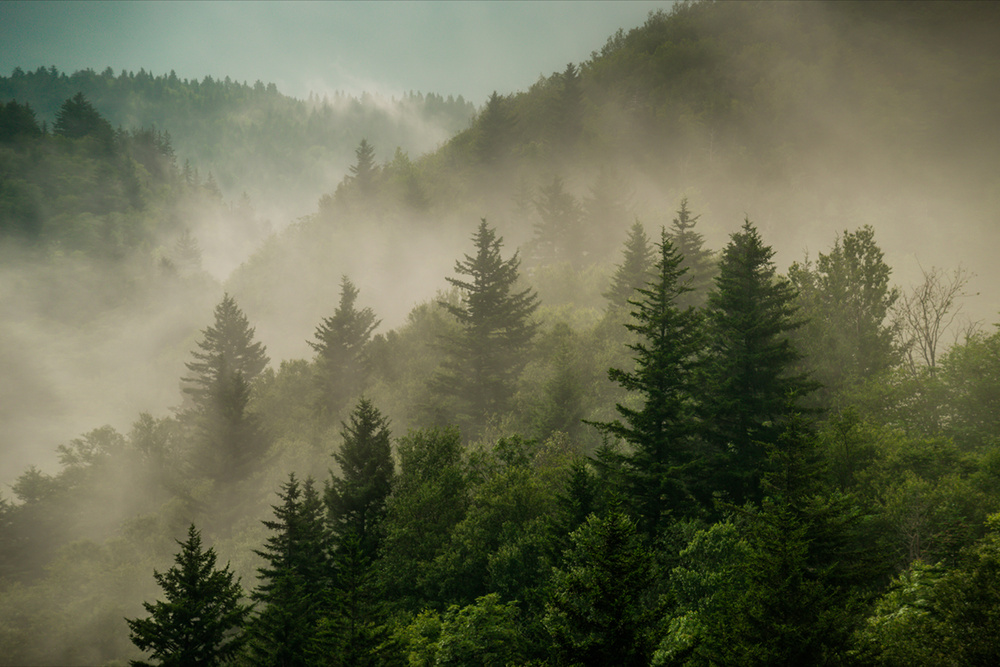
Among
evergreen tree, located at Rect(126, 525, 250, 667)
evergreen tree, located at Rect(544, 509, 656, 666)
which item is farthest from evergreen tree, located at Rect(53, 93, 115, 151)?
evergreen tree, located at Rect(544, 509, 656, 666)

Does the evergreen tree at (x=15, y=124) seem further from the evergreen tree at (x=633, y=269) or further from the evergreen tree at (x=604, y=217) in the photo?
the evergreen tree at (x=633, y=269)

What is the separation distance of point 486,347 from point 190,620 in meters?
24.7

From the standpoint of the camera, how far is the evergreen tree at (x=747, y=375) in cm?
2108

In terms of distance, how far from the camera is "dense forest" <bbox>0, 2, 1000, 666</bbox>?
52.1ft

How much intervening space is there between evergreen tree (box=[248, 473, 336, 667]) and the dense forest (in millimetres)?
149

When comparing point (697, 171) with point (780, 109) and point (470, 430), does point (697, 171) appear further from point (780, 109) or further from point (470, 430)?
point (470, 430)

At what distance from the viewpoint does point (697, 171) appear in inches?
3063

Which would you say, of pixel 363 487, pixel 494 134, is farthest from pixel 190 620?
pixel 494 134

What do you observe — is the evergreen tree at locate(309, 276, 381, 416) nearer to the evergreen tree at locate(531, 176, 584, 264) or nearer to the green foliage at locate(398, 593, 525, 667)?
the evergreen tree at locate(531, 176, 584, 264)

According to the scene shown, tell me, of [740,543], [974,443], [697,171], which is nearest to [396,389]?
[740,543]

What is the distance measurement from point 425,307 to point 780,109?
2361 inches

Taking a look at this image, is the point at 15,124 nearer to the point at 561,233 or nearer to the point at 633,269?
the point at 561,233

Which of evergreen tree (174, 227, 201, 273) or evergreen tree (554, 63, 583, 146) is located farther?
evergreen tree (174, 227, 201, 273)

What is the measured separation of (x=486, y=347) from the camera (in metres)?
39.8
